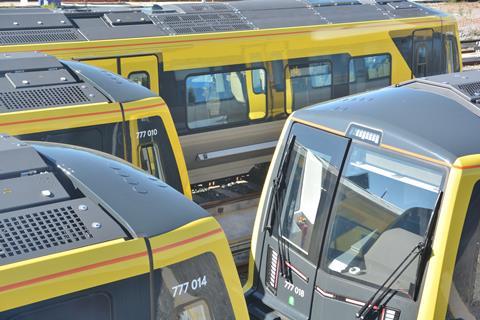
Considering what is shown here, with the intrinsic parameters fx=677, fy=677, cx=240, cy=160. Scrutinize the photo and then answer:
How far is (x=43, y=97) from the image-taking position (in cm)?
634

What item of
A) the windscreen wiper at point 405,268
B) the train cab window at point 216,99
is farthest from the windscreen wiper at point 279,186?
the train cab window at point 216,99

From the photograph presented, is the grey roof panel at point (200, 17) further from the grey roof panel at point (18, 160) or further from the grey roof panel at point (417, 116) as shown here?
the grey roof panel at point (18, 160)

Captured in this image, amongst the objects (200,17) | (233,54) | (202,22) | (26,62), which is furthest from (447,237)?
(200,17)

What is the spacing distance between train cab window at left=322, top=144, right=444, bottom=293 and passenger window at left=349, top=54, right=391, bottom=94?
290 inches

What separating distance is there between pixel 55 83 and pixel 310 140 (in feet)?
8.67

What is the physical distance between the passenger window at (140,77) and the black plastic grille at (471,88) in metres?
5.31

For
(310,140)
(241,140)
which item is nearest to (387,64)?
(241,140)

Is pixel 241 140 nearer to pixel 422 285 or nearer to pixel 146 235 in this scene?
pixel 422 285

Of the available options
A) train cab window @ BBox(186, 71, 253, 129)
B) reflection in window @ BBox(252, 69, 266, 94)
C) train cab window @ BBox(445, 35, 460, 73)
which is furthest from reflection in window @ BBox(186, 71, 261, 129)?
train cab window @ BBox(445, 35, 460, 73)

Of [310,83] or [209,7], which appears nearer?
[209,7]

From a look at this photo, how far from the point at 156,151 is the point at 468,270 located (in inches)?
131

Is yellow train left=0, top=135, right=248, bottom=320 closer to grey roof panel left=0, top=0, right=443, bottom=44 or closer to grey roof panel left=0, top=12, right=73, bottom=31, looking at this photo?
grey roof panel left=0, top=12, right=73, bottom=31

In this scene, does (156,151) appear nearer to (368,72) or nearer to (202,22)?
(202,22)

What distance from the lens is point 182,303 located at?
310 centimetres
